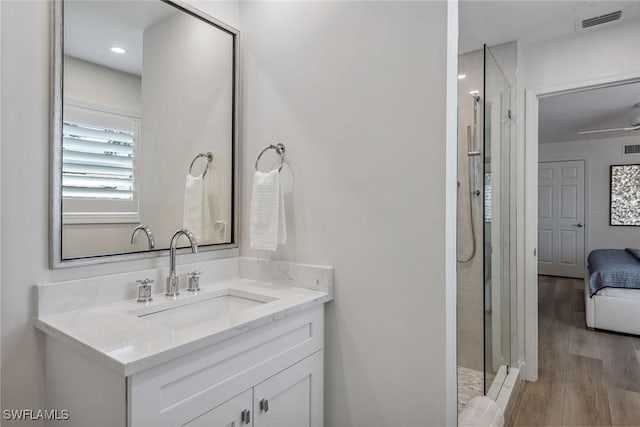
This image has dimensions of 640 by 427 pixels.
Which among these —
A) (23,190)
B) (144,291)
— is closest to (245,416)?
(144,291)

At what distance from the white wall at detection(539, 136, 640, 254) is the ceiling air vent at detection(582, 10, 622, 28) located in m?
4.74

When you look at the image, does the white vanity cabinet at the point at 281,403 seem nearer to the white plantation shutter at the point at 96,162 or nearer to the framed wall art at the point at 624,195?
the white plantation shutter at the point at 96,162

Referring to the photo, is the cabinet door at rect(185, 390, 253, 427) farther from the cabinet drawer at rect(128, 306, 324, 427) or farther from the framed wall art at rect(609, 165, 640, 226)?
the framed wall art at rect(609, 165, 640, 226)

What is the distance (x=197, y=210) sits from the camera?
5.56ft

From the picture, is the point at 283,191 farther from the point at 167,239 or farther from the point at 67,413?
the point at 67,413

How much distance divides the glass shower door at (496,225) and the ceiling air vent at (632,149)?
4.93 m

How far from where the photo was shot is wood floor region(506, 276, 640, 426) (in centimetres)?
210

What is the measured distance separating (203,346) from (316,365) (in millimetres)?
628

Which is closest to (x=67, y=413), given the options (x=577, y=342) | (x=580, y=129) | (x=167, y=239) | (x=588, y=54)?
(x=167, y=239)

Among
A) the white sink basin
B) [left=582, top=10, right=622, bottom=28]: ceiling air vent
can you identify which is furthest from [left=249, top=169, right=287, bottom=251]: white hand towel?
[left=582, top=10, right=622, bottom=28]: ceiling air vent

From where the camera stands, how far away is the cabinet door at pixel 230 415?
1048 mm

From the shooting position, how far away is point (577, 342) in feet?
10.9

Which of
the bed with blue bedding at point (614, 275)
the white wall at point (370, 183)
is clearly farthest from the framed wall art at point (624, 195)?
the white wall at point (370, 183)

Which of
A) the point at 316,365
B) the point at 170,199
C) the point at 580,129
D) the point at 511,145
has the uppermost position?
the point at 580,129
